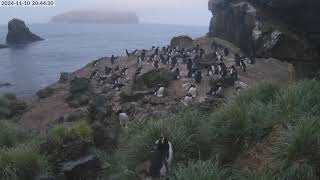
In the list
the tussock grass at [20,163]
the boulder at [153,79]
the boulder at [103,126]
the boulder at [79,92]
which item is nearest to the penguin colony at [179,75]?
the boulder at [153,79]

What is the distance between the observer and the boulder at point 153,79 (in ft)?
110

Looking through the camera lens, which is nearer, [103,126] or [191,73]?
[103,126]

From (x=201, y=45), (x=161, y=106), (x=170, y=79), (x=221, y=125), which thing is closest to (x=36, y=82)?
(x=201, y=45)

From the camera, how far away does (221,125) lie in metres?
11.4

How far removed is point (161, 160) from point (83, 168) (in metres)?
2.77

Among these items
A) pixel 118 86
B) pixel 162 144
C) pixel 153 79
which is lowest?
pixel 118 86

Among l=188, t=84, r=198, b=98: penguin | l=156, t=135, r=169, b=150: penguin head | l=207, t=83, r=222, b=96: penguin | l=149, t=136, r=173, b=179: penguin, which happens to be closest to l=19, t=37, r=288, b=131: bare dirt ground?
l=188, t=84, r=198, b=98: penguin

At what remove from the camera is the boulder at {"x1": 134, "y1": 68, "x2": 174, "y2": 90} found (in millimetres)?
33500

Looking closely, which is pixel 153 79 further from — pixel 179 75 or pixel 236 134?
pixel 236 134

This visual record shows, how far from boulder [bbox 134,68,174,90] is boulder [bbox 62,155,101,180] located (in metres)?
21.0

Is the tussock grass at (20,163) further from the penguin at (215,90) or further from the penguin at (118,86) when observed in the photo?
the penguin at (118,86)

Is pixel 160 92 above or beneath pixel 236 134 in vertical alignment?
beneath

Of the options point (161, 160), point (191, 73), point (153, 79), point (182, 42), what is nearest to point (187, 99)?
point (153, 79)

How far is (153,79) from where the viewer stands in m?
34.1
